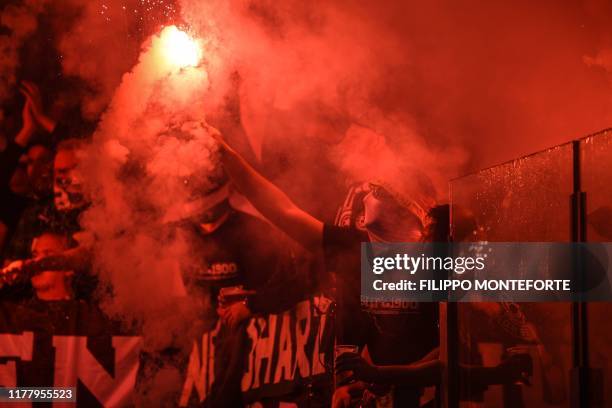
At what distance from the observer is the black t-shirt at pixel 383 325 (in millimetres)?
2441

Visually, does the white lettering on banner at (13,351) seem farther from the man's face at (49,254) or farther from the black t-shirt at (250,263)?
the black t-shirt at (250,263)

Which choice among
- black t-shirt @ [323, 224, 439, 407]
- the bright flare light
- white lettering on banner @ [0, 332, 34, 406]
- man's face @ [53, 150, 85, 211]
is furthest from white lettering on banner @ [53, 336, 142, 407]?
the bright flare light

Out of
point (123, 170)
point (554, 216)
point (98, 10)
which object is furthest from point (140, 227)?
point (554, 216)

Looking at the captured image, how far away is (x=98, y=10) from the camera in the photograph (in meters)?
2.59

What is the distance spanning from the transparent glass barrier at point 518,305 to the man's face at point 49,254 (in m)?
1.48

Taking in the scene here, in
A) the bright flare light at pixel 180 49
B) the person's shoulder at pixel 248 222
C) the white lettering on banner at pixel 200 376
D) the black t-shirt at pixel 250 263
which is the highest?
the bright flare light at pixel 180 49

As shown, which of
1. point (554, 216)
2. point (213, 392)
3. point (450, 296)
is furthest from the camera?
point (213, 392)

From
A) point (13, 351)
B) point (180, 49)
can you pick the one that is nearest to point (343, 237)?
point (180, 49)

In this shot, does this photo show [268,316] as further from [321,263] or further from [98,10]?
[98,10]

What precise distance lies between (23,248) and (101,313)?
41 cm

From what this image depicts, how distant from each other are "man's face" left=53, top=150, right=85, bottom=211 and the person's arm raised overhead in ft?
1.91

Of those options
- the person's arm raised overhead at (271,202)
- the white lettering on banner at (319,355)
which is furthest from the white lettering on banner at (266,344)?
the person's arm raised overhead at (271,202)

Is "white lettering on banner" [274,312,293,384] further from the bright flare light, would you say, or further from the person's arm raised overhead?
the bright flare light

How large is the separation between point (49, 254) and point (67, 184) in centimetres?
28
